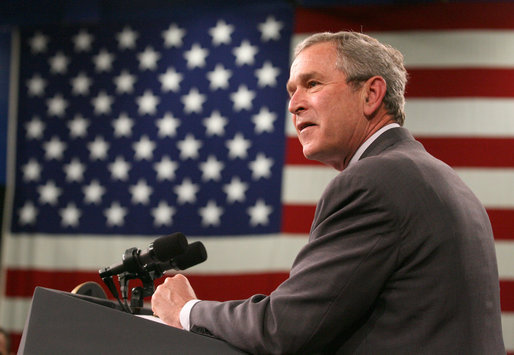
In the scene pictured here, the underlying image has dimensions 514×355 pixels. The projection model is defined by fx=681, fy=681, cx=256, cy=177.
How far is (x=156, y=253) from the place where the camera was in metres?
1.43

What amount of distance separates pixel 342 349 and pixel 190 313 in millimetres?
299

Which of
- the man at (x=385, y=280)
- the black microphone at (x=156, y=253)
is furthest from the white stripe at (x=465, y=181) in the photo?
the man at (x=385, y=280)

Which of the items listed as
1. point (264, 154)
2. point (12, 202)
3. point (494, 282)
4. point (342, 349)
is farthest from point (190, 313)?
point (12, 202)

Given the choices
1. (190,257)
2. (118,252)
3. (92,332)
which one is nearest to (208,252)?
(118,252)

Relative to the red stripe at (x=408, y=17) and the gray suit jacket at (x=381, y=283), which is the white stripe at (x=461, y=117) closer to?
the red stripe at (x=408, y=17)

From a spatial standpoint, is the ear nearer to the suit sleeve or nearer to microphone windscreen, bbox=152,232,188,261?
the suit sleeve

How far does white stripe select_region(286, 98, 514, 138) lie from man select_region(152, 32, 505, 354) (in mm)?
3473

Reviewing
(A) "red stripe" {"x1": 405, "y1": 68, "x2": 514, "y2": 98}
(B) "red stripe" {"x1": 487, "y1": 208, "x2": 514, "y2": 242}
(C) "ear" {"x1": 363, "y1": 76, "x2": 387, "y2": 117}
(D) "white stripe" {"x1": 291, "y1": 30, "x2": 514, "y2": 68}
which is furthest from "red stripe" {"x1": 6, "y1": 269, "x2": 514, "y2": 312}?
(C) "ear" {"x1": 363, "y1": 76, "x2": 387, "y2": 117}

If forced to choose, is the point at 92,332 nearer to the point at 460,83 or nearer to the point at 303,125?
the point at 303,125

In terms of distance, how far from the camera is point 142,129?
507 cm

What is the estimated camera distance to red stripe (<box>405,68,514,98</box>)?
4672mm

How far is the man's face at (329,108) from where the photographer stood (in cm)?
152

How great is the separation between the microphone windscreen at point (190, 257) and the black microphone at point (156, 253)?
69mm

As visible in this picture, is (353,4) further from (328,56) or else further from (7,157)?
(328,56)
